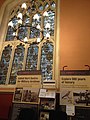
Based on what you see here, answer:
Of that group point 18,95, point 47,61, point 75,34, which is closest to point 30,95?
point 18,95

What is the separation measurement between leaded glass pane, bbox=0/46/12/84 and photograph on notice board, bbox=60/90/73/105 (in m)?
1.95

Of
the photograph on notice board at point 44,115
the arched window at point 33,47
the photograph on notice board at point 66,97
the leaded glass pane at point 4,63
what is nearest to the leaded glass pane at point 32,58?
the arched window at point 33,47

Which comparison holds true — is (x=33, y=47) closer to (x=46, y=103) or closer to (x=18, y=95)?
(x=18, y=95)

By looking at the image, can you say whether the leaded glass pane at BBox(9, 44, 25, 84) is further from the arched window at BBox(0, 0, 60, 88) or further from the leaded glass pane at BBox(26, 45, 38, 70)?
the leaded glass pane at BBox(26, 45, 38, 70)

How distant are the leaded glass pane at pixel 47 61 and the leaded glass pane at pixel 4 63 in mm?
1083

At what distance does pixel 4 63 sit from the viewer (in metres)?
5.05

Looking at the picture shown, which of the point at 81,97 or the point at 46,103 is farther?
the point at 46,103

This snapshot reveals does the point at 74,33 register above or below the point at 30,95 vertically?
above

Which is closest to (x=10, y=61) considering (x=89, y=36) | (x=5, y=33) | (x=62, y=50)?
(x=5, y=33)

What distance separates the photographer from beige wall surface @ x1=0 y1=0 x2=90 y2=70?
4.27m

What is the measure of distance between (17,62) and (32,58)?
18.2 inches

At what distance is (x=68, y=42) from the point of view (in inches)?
180

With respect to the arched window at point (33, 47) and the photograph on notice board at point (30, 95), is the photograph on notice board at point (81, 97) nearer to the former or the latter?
the photograph on notice board at point (30, 95)

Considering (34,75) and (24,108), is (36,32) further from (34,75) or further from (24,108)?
(24,108)
